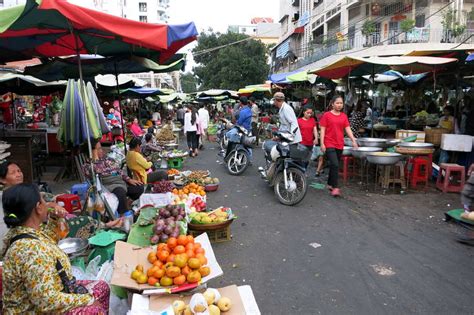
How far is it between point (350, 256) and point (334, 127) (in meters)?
3.16

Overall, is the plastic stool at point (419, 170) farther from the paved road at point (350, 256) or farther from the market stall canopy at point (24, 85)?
the market stall canopy at point (24, 85)

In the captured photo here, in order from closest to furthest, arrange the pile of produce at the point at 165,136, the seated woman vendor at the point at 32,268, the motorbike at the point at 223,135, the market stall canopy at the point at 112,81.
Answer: the seated woman vendor at the point at 32,268 < the market stall canopy at the point at 112,81 < the motorbike at the point at 223,135 < the pile of produce at the point at 165,136

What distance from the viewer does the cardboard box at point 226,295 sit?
2852 mm

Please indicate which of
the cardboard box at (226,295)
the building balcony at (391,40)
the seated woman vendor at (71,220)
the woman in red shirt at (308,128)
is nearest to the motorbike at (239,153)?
the woman in red shirt at (308,128)

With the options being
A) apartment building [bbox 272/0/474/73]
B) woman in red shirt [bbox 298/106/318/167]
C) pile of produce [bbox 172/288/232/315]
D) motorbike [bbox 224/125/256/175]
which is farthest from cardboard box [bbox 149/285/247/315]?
apartment building [bbox 272/0/474/73]

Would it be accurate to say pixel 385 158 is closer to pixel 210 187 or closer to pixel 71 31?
pixel 210 187

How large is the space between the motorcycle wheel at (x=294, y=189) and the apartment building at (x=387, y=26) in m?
17.5

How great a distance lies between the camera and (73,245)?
3904 millimetres

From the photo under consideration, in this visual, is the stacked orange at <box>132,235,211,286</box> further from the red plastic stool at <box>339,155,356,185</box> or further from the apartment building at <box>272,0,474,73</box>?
the apartment building at <box>272,0,474,73</box>

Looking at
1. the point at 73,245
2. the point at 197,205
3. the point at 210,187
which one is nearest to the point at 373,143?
the point at 210,187

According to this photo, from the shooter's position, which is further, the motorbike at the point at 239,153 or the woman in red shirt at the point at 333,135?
the motorbike at the point at 239,153

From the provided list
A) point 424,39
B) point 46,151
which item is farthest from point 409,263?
point 424,39

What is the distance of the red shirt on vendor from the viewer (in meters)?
7.09

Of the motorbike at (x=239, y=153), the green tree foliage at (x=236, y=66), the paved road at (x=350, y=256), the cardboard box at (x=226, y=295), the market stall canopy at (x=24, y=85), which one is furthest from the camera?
the green tree foliage at (x=236, y=66)
